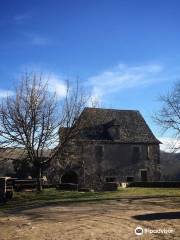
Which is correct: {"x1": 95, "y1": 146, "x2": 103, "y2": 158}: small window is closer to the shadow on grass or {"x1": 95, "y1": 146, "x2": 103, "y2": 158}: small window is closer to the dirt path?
the dirt path

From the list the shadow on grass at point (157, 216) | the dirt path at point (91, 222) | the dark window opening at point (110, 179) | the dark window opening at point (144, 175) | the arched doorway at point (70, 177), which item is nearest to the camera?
the dirt path at point (91, 222)

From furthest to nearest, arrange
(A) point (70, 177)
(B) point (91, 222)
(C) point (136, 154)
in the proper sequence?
1. (C) point (136, 154)
2. (A) point (70, 177)
3. (B) point (91, 222)

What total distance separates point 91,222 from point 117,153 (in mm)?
34728

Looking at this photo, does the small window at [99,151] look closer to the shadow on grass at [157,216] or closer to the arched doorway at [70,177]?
the arched doorway at [70,177]

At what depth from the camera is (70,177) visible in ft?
147

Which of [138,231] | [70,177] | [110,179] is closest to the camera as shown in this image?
[138,231]

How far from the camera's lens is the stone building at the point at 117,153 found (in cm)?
4500

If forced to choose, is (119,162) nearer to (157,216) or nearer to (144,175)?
(144,175)

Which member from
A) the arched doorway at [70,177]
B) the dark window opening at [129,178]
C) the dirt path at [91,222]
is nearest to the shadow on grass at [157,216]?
the dirt path at [91,222]

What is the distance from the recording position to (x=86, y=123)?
29266 millimetres

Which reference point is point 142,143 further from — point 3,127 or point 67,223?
point 67,223

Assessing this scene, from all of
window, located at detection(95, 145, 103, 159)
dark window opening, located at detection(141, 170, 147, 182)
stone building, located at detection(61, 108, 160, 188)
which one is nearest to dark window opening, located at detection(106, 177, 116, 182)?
stone building, located at detection(61, 108, 160, 188)


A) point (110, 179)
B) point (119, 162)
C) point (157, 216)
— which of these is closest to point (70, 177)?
point (110, 179)

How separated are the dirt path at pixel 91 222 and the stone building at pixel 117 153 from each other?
2791cm
